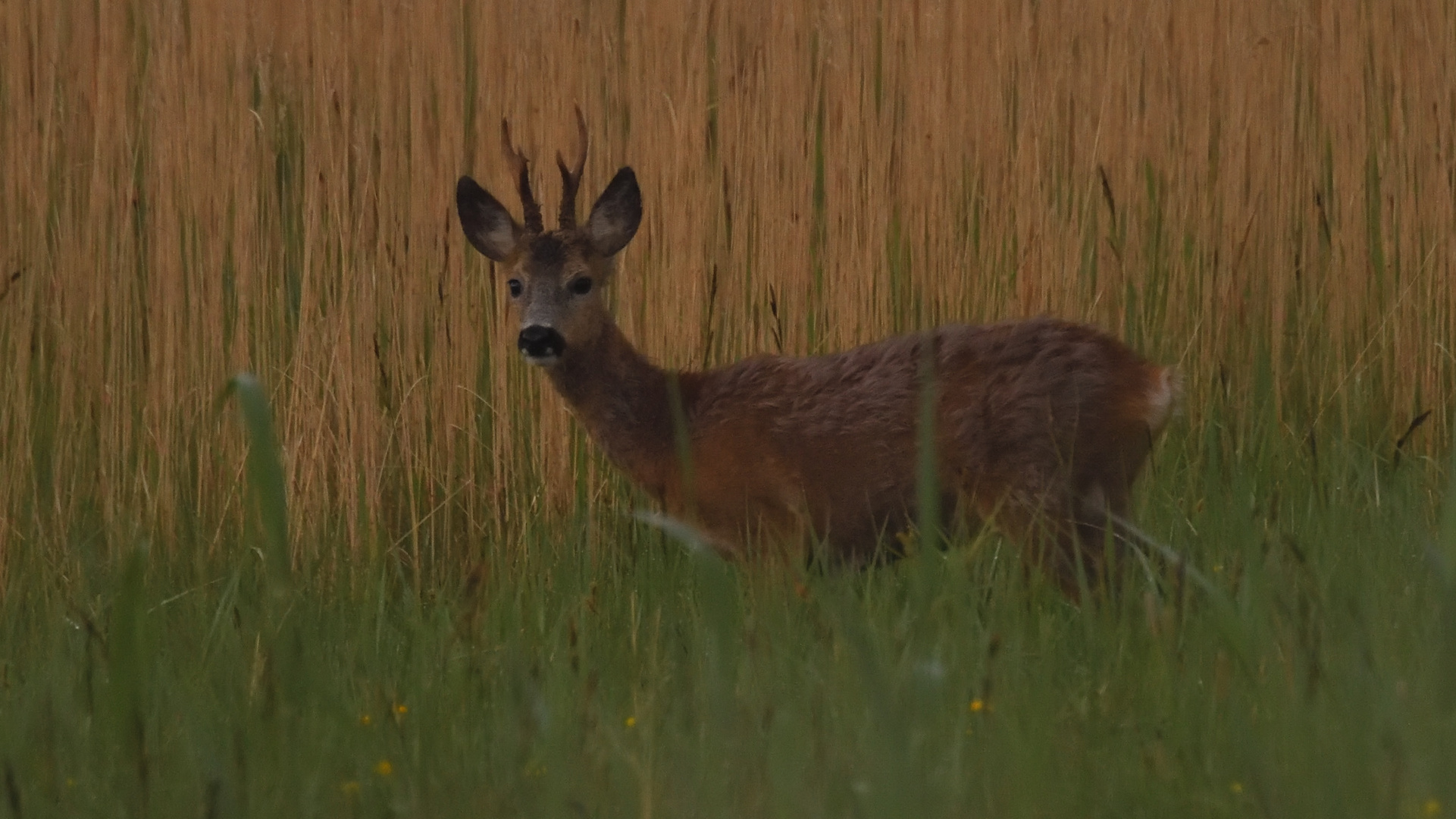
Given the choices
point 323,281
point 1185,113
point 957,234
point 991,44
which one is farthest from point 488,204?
point 1185,113

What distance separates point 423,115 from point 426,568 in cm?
126

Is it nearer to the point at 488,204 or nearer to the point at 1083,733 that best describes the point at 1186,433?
the point at 488,204

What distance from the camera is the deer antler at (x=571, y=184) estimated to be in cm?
460

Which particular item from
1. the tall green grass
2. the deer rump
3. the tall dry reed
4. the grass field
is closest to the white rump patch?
the deer rump

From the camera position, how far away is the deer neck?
15.4 feet

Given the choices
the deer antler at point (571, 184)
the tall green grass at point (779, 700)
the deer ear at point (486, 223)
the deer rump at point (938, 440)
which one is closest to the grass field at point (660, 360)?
the tall green grass at point (779, 700)

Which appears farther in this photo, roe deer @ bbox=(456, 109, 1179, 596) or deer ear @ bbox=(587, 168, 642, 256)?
deer ear @ bbox=(587, 168, 642, 256)

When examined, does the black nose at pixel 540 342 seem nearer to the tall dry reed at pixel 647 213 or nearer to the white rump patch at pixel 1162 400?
the tall dry reed at pixel 647 213

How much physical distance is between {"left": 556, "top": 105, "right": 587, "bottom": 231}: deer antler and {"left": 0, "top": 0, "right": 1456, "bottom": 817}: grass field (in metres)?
0.40

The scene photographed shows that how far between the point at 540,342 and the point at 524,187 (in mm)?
445

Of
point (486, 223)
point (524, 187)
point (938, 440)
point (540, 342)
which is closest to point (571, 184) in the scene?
point (524, 187)

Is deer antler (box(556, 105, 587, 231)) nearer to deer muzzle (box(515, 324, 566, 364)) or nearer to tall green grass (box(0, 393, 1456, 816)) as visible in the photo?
deer muzzle (box(515, 324, 566, 364))

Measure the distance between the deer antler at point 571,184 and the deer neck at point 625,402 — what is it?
0.29 metres

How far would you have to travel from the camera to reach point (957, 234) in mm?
5504
